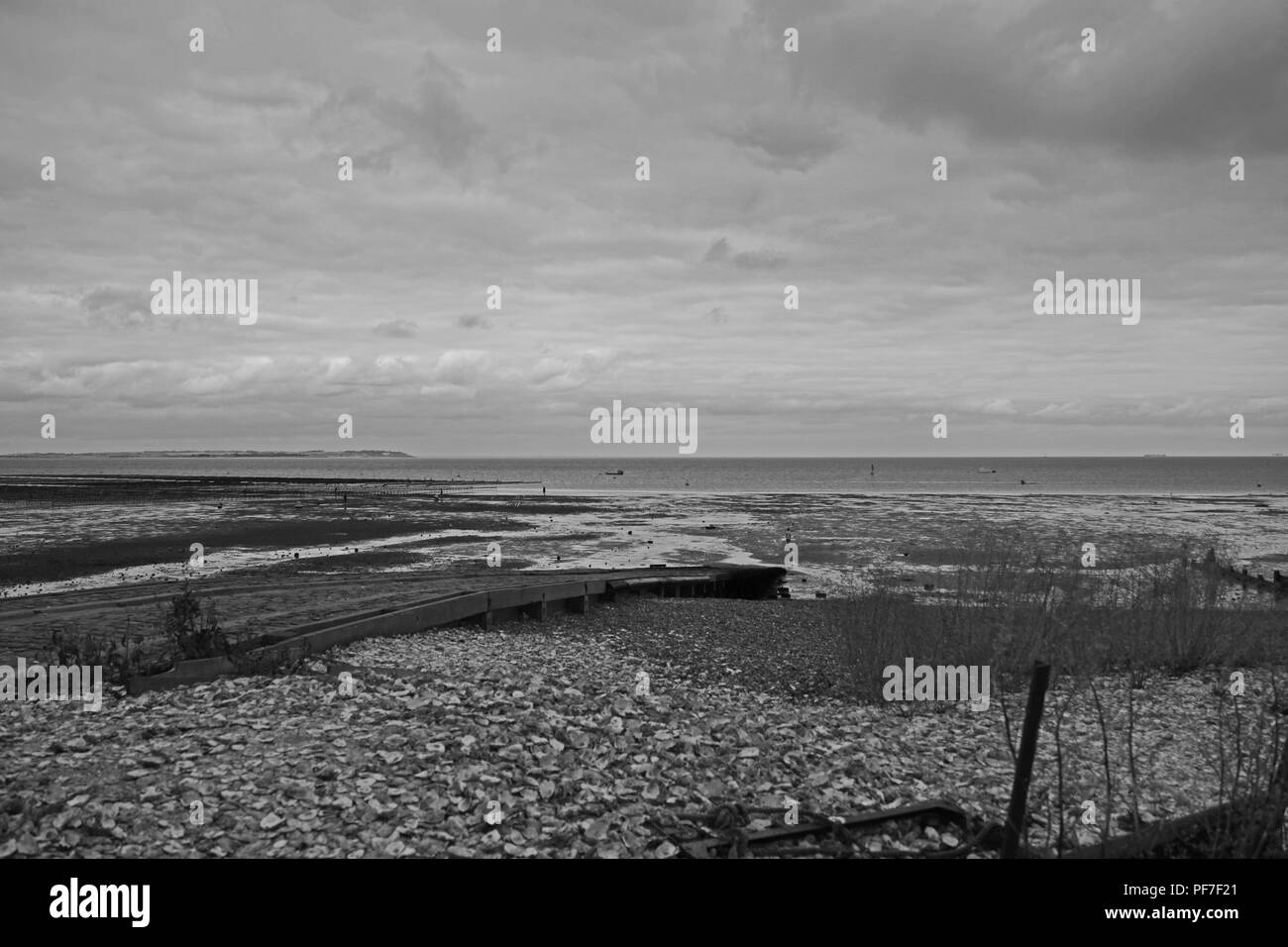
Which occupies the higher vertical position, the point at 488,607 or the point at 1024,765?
the point at 1024,765

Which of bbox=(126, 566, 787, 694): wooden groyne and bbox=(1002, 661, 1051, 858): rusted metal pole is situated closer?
bbox=(1002, 661, 1051, 858): rusted metal pole

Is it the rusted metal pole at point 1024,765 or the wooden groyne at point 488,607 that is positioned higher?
the rusted metal pole at point 1024,765

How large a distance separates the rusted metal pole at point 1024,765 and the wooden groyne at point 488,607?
33.3ft

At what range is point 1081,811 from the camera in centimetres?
804

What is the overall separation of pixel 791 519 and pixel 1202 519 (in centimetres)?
3149

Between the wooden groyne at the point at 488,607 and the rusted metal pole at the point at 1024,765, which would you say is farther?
the wooden groyne at the point at 488,607

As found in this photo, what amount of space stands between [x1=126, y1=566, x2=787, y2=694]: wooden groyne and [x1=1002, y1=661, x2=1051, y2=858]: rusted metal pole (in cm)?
1017

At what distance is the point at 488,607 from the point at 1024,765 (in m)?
14.4

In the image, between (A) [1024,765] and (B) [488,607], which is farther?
(B) [488,607]

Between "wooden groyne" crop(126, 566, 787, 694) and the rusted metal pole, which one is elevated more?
the rusted metal pole

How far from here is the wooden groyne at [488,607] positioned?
12344 millimetres

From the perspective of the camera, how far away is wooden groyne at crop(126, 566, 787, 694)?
12.3m

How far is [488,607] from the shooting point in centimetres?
1961

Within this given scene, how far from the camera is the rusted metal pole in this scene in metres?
6.54
